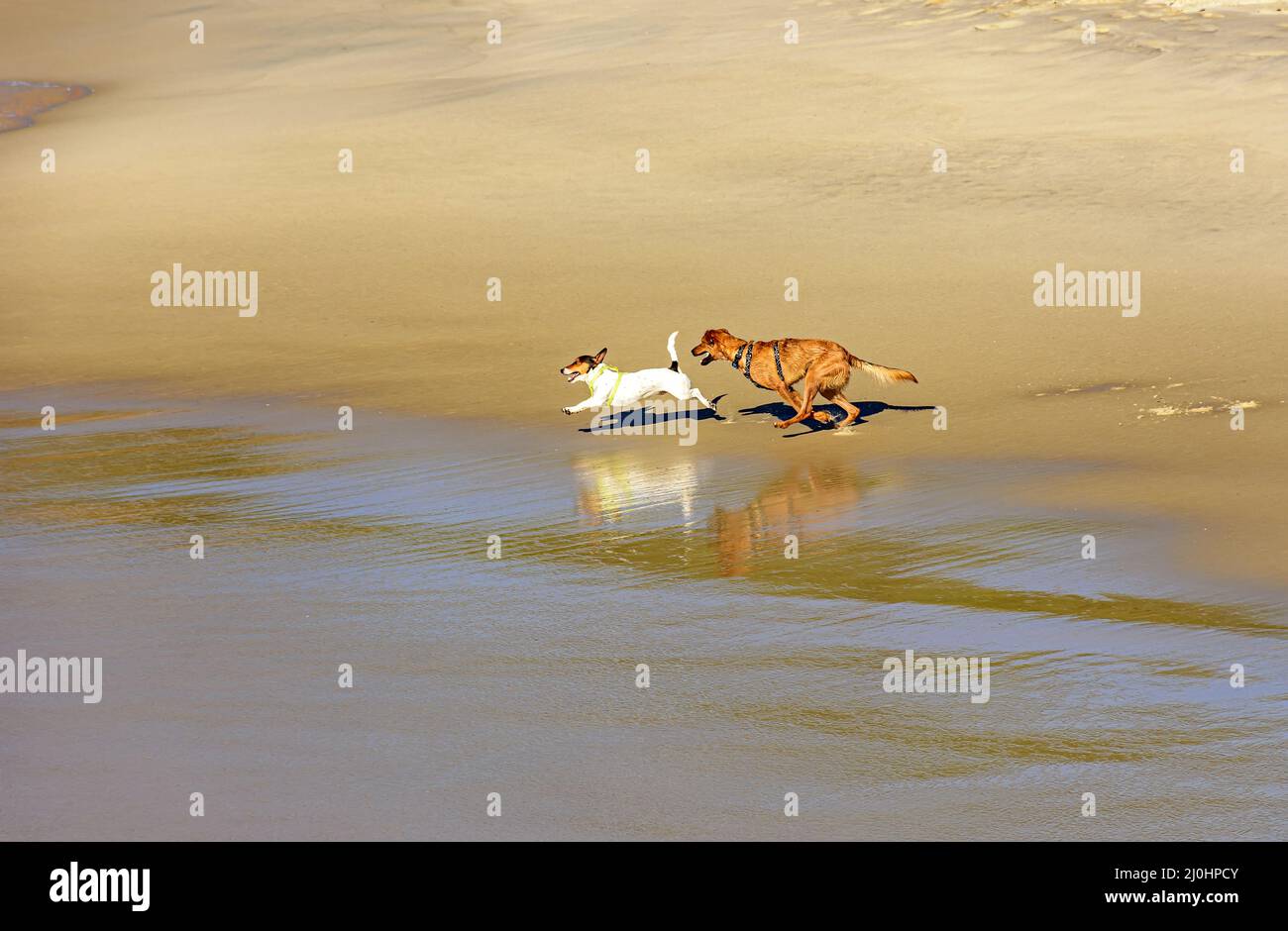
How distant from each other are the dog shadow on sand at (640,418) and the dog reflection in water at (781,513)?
1.75 m

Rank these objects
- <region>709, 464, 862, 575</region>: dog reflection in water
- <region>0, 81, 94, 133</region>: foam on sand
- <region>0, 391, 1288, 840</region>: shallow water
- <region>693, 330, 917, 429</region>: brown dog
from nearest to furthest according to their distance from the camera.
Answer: <region>0, 391, 1288, 840</region>: shallow water < <region>709, 464, 862, 575</region>: dog reflection in water < <region>693, 330, 917, 429</region>: brown dog < <region>0, 81, 94, 133</region>: foam on sand

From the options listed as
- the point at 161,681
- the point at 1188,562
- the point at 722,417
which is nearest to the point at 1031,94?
the point at 722,417

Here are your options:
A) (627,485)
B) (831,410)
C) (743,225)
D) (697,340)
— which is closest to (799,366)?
(831,410)

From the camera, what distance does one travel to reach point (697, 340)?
14.6 meters

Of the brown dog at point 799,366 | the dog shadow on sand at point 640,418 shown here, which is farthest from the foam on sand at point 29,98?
the brown dog at point 799,366

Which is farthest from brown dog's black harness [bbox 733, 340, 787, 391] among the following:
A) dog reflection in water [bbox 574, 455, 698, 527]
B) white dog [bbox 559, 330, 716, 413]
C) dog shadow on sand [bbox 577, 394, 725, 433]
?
dog reflection in water [bbox 574, 455, 698, 527]

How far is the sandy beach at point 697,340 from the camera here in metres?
6.67

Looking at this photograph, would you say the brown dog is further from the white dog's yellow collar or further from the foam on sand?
the foam on sand

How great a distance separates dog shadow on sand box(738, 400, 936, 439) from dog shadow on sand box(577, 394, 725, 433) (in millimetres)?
336

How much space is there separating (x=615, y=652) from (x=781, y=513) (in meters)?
2.65

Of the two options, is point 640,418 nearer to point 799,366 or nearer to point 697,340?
point 799,366

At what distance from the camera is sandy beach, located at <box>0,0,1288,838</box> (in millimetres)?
6668

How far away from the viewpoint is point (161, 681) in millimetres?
6711

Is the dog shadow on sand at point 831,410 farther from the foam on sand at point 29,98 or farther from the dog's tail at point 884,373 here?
the foam on sand at point 29,98
